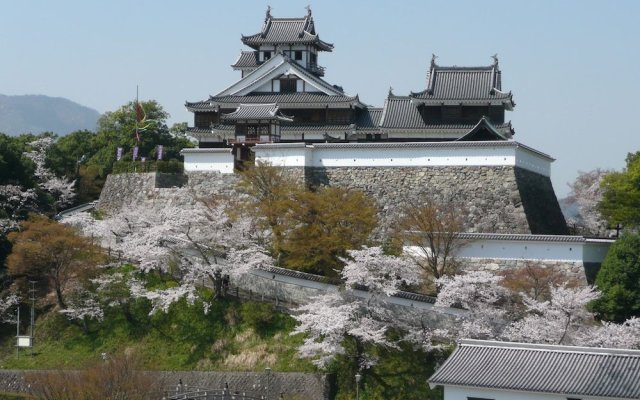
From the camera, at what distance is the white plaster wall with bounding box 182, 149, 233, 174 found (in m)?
39.9

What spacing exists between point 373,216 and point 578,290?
278 inches

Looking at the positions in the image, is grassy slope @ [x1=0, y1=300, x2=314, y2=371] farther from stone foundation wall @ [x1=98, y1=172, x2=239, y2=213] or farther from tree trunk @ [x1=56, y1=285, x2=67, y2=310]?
stone foundation wall @ [x1=98, y1=172, x2=239, y2=213]

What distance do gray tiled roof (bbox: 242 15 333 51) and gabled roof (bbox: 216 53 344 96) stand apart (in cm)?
246

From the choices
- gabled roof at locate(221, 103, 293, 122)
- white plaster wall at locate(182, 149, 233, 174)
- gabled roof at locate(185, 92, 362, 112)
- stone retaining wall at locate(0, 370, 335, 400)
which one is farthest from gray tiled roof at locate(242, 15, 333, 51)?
stone retaining wall at locate(0, 370, 335, 400)

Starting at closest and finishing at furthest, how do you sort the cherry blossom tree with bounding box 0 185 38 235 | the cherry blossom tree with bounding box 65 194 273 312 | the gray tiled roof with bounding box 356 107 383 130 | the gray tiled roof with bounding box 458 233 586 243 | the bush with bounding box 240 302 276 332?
the bush with bounding box 240 302 276 332 < the gray tiled roof with bounding box 458 233 586 243 < the cherry blossom tree with bounding box 65 194 273 312 < the cherry blossom tree with bounding box 0 185 38 235 < the gray tiled roof with bounding box 356 107 383 130

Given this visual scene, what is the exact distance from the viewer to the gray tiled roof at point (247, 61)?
46969mm

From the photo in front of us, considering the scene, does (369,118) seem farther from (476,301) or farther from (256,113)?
(476,301)

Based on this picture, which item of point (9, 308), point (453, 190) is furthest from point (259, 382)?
point (453, 190)

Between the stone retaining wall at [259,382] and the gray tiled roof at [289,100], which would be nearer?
the stone retaining wall at [259,382]

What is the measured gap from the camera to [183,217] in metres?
35.0

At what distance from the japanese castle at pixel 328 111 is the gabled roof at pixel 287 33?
143cm

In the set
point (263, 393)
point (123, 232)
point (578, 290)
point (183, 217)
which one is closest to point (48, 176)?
point (123, 232)

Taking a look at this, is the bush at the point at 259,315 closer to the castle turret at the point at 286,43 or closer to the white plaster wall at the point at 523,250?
the white plaster wall at the point at 523,250

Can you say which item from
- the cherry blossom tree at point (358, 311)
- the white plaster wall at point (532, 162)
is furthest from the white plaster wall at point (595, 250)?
the cherry blossom tree at point (358, 311)
